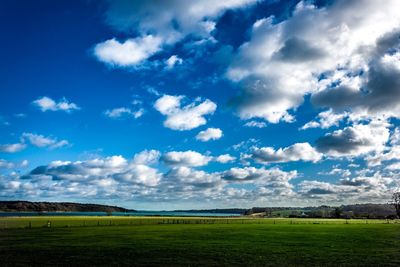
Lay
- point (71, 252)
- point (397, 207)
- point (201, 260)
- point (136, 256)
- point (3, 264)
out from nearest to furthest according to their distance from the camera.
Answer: point (3, 264)
point (201, 260)
point (136, 256)
point (71, 252)
point (397, 207)

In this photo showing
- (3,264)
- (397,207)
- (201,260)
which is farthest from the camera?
(397,207)

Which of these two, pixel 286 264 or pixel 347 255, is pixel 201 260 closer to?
pixel 286 264

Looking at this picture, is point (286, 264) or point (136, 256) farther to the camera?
point (136, 256)

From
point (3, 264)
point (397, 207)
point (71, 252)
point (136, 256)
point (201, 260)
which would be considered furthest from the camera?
point (397, 207)

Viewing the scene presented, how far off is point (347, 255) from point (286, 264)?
346 inches

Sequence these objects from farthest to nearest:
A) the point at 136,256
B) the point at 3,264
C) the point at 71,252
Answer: the point at 71,252 → the point at 136,256 → the point at 3,264

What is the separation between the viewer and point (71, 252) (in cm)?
3572

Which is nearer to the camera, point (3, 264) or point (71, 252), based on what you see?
point (3, 264)

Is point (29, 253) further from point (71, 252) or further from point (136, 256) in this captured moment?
point (136, 256)

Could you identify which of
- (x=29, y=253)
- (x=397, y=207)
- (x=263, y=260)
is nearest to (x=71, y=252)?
(x=29, y=253)

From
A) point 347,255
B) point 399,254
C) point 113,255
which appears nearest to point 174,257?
point 113,255

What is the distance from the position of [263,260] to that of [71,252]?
1710cm

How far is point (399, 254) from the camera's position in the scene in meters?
34.7

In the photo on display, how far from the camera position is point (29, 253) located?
3469 cm
